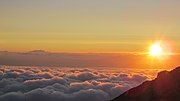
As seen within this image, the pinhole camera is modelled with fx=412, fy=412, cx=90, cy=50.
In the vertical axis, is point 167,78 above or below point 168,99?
above

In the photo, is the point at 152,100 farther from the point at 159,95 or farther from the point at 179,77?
the point at 179,77

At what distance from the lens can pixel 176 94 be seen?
13575 centimetres

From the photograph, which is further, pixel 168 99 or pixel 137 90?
pixel 137 90

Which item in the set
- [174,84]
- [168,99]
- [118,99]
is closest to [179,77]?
[174,84]

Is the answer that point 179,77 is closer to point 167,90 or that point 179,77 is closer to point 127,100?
point 167,90

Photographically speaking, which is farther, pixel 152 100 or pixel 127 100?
pixel 127 100

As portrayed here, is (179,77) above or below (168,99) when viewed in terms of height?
above

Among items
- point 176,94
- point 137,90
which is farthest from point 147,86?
point 176,94

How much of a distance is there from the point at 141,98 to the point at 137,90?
27.9 feet

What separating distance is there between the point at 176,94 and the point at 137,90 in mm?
19141

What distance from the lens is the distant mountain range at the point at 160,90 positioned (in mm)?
137250

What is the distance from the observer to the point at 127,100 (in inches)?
5817

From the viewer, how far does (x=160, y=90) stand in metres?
142

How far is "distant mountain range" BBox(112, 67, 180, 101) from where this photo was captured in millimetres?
137250
